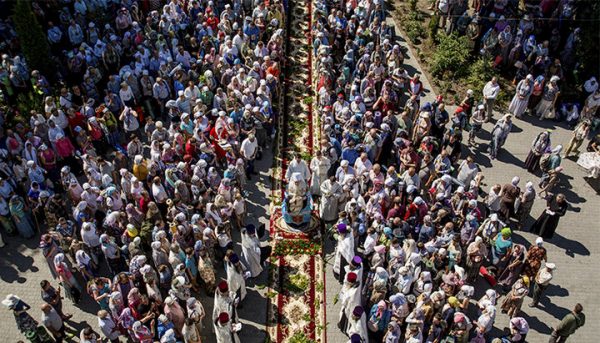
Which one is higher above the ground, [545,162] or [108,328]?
[545,162]

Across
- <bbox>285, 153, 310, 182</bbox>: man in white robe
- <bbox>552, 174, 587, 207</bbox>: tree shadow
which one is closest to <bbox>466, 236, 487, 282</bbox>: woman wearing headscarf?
<bbox>285, 153, 310, 182</bbox>: man in white robe

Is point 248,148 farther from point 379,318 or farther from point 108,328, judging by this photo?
point 379,318

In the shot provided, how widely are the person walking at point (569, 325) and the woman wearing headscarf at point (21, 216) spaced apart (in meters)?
14.0

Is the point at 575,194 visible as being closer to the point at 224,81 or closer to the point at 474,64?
the point at 474,64

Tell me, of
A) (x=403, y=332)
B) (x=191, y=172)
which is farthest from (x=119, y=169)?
(x=403, y=332)

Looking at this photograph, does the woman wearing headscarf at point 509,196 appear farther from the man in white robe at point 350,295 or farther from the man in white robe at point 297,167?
the man in white robe at point 350,295

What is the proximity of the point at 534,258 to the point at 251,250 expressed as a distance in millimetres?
7117

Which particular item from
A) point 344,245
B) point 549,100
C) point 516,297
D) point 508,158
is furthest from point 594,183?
point 344,245

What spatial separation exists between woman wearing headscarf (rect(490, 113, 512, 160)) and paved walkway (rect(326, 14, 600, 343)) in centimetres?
40

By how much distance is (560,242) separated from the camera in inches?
648

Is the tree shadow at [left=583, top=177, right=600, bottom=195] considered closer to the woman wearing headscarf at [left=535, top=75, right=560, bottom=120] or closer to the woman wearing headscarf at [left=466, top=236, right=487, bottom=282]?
the woman wearing headscarf at [left=535, top=75, right=560, bottom=120]

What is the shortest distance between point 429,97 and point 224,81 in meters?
7.83

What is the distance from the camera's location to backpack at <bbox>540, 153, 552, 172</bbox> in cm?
1736

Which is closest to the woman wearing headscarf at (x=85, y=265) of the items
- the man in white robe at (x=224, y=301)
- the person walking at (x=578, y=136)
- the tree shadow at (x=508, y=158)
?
the man in white robe at (x=224, y=301)
